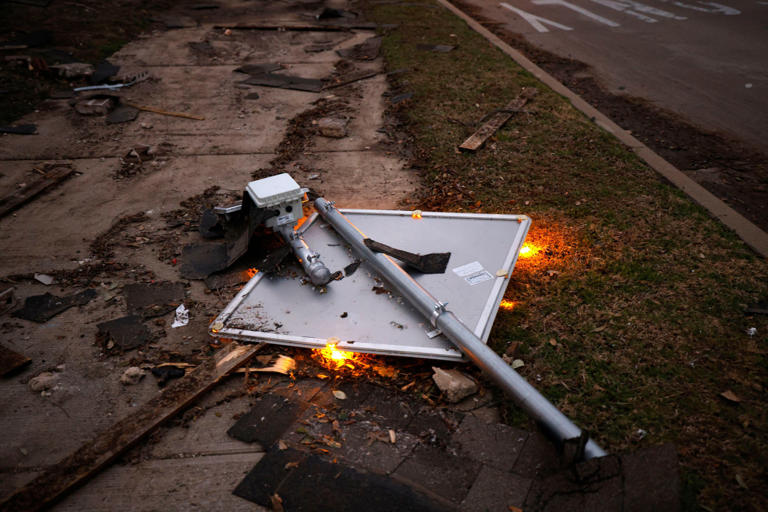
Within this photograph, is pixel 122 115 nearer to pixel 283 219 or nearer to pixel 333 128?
pixel 333 128

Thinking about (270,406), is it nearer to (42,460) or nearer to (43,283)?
(42,460)

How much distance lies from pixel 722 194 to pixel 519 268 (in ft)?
9.29

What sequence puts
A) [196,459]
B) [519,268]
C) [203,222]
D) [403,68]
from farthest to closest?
[403,68] → [203,222] → [519,268] → [196,459]

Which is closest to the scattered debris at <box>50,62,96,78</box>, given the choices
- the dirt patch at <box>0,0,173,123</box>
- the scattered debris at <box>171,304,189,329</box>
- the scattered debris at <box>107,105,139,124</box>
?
the dirt patch at <box>0,0,173,123</box>

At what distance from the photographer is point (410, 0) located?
47.5 feet

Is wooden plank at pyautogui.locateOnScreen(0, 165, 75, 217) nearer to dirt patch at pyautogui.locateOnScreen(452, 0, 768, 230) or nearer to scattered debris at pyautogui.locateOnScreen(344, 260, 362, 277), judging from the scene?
scattered debris at pyautogui.locateOnScreen(344, 260, 362, 277)

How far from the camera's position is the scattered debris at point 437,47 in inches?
388

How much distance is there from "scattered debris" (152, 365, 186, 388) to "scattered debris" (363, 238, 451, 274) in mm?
1716

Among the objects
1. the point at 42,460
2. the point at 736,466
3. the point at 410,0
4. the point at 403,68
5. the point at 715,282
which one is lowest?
the point at 42,460

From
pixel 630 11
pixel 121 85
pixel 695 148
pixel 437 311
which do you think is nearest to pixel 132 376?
pixel 437 311

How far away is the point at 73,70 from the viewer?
349 inches

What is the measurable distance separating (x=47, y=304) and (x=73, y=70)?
683 cm

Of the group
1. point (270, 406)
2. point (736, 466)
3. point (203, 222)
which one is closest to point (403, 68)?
point (203, 222)

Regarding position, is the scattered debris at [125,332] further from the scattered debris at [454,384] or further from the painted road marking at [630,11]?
the painted road marking at [630,11]
